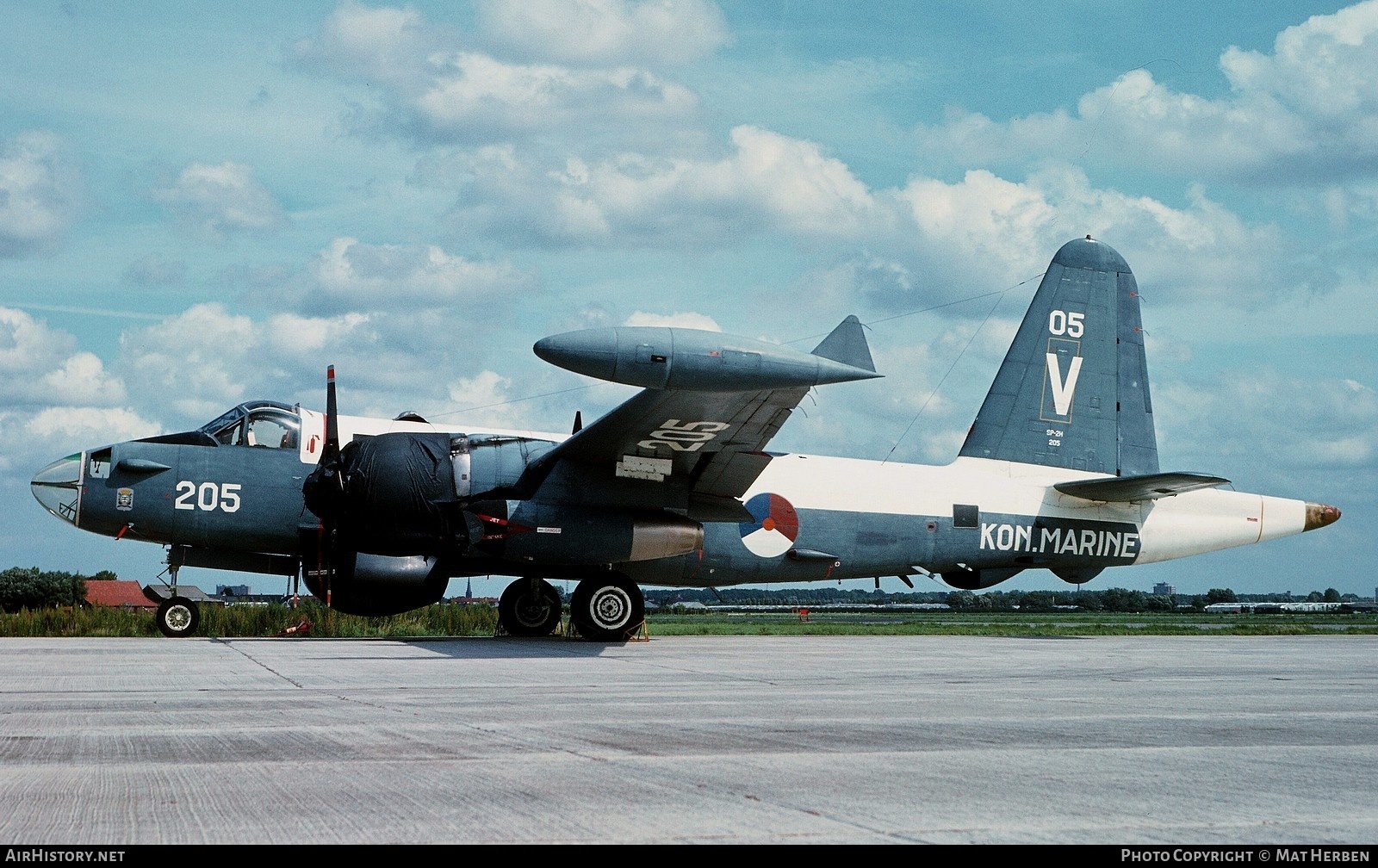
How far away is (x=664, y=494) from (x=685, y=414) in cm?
214

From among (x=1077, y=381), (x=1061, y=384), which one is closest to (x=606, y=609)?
(x=1061, y=384)

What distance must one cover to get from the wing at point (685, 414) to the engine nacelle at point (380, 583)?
9.68 feet

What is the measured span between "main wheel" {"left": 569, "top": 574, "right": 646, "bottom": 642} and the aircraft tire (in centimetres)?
662

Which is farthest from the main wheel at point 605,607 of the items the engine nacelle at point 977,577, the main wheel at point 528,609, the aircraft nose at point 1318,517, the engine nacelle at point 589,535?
the aircraft nose at point 1318,517

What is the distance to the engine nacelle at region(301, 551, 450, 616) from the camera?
19.0 meters

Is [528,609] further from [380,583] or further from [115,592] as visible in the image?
[115,592]

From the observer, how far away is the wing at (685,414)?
45.2 ft

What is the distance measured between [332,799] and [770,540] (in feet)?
53.9

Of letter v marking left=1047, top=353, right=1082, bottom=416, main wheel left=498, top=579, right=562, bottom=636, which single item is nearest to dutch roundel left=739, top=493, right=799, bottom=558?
main wheel left=498, top=579, right=562, bottom=636

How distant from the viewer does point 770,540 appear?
21547 millimetres

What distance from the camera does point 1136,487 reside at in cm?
2333

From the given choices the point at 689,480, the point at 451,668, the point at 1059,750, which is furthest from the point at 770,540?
the point at 1059,750

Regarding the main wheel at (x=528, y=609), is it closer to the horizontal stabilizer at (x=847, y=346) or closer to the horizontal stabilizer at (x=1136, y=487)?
the horizontal stabilizer at (x=847, y=346)

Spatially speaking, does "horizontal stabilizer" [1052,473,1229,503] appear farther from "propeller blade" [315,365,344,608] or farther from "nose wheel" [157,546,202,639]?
"nose wheel" [157,546,202,639]
